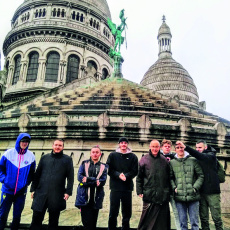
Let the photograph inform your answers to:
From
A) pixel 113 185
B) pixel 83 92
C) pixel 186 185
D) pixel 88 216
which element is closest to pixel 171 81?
pixel 83 92

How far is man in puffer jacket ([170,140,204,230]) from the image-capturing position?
4234mm

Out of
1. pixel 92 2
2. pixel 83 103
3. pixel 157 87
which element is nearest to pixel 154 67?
pixel 157 87

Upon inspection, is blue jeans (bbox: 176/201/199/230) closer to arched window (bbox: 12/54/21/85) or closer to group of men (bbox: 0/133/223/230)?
group of men (bbox: 0/133/223/230)

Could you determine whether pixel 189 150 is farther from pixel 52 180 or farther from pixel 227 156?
pixel 227 156

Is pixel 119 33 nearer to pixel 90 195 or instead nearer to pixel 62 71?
pixel 62 71

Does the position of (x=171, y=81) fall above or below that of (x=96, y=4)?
below

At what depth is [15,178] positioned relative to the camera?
13.9ft

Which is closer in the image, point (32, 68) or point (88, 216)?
point (88, 216)

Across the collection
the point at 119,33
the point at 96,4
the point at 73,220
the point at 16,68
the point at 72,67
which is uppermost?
the point at 96,4

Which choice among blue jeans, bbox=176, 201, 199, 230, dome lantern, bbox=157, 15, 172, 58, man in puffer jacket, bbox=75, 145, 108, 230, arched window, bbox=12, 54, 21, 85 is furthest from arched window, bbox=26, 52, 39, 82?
dome lantern, bbox=157, 15, 172, 58

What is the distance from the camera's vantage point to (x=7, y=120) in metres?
11.3

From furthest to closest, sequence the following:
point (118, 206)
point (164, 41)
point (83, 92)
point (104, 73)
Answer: point (164, 41) < point (104, 73) < point (83, 92) < point (118, 206)

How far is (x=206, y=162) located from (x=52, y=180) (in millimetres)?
3078

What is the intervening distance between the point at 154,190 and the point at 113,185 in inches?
32.9
